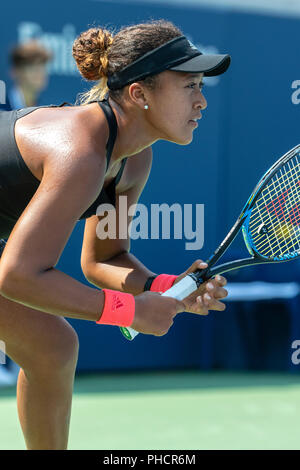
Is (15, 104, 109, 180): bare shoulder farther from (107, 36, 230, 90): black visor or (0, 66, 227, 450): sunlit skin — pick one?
(107, 36, 230, 90): black visor

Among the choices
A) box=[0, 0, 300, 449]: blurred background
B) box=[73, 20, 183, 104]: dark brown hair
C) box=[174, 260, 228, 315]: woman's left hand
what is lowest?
box=[174, 260, 228, 315]: woman's left hand

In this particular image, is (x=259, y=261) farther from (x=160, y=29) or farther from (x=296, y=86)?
(x=296, y=86)

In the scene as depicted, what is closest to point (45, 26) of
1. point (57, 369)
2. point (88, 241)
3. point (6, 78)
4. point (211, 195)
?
point (6, 78)

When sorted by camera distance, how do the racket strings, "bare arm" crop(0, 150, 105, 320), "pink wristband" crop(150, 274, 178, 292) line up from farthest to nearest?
the racket strings
"pink wristband" crop(150, 274, 178, 292)
"bare arm" crop(0, 150, 105, 320)

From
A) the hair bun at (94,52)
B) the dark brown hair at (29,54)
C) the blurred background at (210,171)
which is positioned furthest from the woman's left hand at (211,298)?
the dark brown hair at (29,54)

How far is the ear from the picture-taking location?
220cm

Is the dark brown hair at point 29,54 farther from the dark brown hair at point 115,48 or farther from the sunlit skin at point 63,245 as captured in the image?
the dark brown hair at point 115,48

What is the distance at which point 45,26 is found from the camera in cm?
475

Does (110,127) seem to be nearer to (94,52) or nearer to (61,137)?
(61,137)

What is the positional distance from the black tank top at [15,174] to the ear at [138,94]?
0.07 metres

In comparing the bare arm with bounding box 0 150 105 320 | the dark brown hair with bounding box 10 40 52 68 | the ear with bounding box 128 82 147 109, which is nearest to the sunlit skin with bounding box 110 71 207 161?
the ear with bounding box 128 82 147 109

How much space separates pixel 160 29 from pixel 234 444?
1917 millimetres

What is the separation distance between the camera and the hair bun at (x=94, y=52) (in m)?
2.27

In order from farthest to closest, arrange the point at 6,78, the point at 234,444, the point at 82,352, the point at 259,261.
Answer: the point at 82,352 < the point at 6,78 < the point at 234,444 < the point at 259,261
